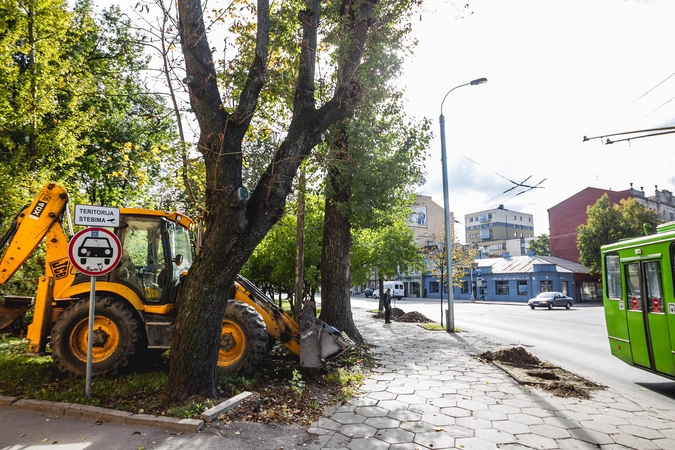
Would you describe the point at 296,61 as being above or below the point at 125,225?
above

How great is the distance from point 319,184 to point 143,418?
750cm

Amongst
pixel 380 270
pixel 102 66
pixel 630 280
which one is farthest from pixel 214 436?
pixel 102 66

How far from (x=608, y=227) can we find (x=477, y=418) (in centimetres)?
4521

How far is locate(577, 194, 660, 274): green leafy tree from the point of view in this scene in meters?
41.3

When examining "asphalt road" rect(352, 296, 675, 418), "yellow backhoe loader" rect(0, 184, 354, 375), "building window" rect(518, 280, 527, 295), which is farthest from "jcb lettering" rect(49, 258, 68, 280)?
"building window" rect(518, 280, 527, 295)

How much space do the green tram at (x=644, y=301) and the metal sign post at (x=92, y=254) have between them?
8.33 meters

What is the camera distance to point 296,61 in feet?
30.0

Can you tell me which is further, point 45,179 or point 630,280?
point 45,179

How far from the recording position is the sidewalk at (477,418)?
14.4 feet

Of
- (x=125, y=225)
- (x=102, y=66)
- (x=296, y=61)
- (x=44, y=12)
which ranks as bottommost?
(x=125, y=225)

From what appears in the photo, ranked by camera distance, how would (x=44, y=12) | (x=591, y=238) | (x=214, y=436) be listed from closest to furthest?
(x=214, y=436) < (x=44, y=12) < (x=591, y=238)

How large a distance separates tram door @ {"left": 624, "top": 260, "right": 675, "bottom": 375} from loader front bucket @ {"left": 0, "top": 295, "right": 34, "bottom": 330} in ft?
38.1

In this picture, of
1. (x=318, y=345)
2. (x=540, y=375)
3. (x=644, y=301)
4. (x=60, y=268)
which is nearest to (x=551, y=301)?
(x=540, y=375)

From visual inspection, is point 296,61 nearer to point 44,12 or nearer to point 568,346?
point 44,12
